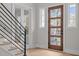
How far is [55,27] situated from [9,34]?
236cm

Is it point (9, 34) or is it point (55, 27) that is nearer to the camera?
point (9, 34)

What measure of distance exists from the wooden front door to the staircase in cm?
179

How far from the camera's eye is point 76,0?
6.98 ft

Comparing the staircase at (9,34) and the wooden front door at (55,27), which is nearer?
the staircase at (9,34)

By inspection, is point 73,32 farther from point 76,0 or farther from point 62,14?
point 76,0

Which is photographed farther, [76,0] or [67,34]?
[67,34]

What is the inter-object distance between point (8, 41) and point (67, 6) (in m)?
2.61

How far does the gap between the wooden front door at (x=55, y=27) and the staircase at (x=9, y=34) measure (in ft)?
5.86

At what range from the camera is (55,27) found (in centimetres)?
534

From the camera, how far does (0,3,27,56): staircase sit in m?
3.04

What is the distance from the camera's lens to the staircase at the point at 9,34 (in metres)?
3.04

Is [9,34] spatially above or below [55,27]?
below

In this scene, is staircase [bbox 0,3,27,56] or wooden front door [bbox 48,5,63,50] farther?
wooden front door [bbox 48,5,63,50]

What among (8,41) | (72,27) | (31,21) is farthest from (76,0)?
(31,21)
